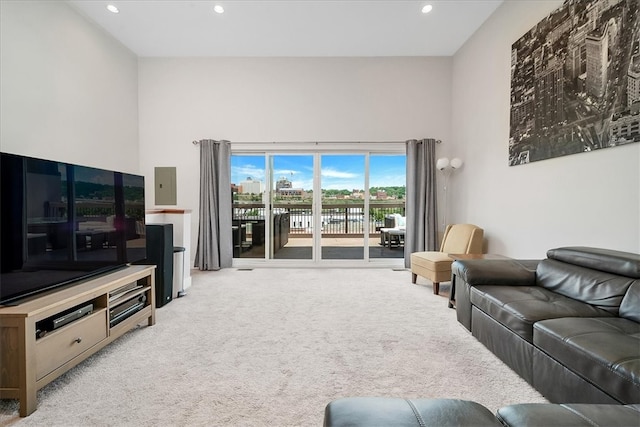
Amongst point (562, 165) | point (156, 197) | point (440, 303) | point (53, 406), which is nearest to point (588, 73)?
point (562, 165)

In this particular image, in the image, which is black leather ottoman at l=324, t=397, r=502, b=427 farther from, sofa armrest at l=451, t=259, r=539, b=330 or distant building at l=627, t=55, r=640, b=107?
distant building at l=627, t=55, r=640, b=107

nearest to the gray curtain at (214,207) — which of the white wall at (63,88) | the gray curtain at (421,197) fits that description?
the white wall at (63,88)

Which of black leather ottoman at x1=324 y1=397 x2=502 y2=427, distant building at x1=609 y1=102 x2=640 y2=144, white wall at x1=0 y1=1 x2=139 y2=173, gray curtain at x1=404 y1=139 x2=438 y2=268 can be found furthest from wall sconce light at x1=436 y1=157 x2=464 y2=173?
white wall at x1=0 y1=1 x2=139 y2=173

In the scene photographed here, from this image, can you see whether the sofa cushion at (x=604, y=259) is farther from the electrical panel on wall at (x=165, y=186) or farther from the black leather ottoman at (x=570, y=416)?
the electrical panel on wall at (x=165, y=186)

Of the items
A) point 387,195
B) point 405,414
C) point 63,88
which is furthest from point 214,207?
point 405,414

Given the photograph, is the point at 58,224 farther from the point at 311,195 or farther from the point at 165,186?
the point at 311,195

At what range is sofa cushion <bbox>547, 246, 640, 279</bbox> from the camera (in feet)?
6.11

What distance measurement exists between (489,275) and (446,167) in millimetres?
2797

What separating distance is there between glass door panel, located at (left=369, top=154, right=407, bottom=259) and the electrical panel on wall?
3.45 metres

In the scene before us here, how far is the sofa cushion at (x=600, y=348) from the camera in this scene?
1244mm

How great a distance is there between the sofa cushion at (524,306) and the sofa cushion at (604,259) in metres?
0.28

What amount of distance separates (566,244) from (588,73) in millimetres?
1493

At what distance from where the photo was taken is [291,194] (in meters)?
5.36

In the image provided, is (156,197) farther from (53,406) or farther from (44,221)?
(53,406)
